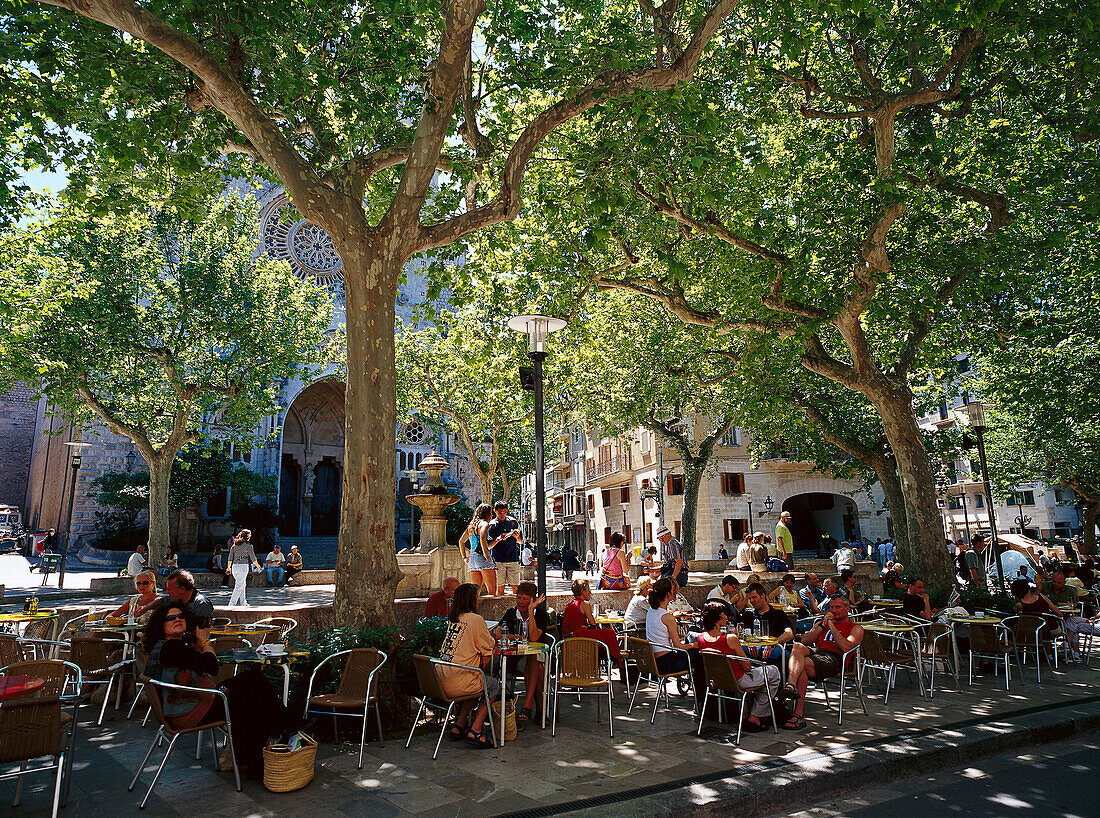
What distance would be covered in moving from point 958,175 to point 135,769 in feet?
49.7

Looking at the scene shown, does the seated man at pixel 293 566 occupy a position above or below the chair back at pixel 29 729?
above

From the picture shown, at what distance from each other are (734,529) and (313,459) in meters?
29.8

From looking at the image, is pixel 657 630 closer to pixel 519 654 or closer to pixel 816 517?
pixel 519 654

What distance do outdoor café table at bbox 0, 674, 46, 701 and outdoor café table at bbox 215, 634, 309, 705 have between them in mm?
1248

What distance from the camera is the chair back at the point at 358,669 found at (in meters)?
5.95

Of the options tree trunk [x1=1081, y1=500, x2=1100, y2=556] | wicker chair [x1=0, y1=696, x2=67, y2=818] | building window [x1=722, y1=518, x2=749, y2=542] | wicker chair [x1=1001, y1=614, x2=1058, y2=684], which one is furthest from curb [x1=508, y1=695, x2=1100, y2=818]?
tree trunk [x1=1081, y1=500, x2=1100, y2=556]

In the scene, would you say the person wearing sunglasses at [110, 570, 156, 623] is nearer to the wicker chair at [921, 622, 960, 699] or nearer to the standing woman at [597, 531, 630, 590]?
the standing woman at [597, 531, 630, 590]

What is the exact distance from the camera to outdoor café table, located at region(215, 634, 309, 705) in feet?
18.6

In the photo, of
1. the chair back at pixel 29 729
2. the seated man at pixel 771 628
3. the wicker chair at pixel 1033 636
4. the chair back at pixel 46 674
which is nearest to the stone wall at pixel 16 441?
the chair back at pixel 46 674

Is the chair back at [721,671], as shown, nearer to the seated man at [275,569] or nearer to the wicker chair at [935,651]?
the wicker chair at [935,651]

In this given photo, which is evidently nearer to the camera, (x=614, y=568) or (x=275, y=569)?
(x=614, y=568)

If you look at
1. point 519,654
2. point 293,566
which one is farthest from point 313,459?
point 519,654

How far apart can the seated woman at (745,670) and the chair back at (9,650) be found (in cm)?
656

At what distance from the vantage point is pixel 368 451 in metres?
7.09
